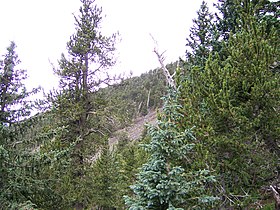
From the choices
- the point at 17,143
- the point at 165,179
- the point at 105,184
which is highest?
the point at 17,143

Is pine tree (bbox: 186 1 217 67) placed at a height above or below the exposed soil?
above

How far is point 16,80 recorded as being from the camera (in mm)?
9516

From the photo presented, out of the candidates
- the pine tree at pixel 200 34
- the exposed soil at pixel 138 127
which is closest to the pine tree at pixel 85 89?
the pine tree at pixel 200 34

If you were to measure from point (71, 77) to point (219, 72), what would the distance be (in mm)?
9720

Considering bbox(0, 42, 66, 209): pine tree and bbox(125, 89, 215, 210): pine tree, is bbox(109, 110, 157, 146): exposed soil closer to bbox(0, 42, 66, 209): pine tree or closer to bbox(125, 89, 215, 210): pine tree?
bbox(0, 42, 66, 209): pine tree

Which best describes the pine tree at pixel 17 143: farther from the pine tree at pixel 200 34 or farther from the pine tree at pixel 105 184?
the pine tree at pixel 200 34

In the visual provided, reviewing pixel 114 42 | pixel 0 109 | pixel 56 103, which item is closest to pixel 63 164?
pixel 0 109

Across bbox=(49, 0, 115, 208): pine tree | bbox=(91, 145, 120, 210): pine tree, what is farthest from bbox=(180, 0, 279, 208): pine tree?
bbox=(91, 145, 120, 210): pine tree

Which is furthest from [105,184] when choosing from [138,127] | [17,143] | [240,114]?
[138,127]

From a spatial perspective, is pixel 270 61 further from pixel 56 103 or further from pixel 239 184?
pixel 56 103

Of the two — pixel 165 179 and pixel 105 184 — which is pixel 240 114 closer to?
pixel 165 179

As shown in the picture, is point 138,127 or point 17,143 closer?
point 17,143

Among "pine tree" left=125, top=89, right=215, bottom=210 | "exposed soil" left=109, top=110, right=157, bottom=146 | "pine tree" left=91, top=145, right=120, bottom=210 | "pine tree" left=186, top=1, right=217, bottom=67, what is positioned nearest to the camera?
"pine tree" left=125, top=89, right=215, bottom=210

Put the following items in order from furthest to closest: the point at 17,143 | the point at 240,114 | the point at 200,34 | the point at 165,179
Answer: the point at 200,34
the point at 17,143
the point at 240,114
the point at 165,179
